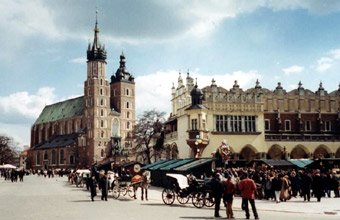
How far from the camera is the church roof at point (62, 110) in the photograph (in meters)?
141

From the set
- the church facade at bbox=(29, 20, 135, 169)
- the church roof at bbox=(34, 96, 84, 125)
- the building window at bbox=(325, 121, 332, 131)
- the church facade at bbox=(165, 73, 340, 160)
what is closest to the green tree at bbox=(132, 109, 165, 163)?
the church facade at bbox=(165, 73, 340, 160)

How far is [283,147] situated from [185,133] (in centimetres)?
1211

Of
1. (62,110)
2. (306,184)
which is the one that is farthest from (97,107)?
(306,184)

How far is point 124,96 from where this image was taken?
139 meters

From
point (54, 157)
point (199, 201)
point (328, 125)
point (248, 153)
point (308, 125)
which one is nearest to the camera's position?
point (199, 201)

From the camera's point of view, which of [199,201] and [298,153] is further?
[298,153]

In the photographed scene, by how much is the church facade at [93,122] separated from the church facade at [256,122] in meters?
66.8

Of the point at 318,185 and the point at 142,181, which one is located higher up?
the point at 142,181

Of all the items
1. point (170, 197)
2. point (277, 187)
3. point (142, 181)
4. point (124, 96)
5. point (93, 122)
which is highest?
point (124, 96)

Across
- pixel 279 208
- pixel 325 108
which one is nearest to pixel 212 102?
pixel 325 108

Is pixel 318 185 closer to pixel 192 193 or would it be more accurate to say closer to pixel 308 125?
pixel 192 193

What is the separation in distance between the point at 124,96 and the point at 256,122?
88444 millimetres

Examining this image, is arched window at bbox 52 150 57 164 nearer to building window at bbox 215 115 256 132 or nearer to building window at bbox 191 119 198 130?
building window at bbox 215 115 256 132

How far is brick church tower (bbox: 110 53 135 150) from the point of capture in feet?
448
